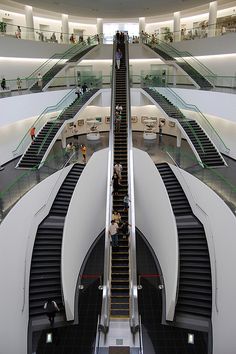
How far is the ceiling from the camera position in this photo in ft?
77.3

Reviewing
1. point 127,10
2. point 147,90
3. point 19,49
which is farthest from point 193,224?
point 127,10

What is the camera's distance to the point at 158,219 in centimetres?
1357

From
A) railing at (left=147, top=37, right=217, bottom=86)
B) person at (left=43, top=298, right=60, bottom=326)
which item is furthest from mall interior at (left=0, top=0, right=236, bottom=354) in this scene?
railing at (left=147, top=37, right=217, bottom=86)

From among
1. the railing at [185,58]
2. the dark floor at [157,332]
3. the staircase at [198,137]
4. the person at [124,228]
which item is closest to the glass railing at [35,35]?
the railing at [185,58]

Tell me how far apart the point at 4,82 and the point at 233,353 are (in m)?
17.8

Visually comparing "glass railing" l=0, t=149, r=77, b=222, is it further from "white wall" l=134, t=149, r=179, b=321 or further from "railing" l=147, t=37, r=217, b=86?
"railing" l=147, t=37, r=217, b=86

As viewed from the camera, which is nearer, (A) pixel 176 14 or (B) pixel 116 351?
(B) pixel 116 351

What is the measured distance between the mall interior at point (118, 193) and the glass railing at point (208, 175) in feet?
0.24

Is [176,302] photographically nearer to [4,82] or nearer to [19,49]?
[4,82]

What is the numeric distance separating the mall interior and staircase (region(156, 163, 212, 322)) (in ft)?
0.15

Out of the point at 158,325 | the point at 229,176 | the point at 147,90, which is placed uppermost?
the point at 147,90

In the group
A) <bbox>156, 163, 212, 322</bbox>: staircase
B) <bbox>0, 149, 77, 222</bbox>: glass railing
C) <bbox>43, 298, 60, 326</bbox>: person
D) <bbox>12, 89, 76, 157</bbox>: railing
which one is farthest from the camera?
<bbox>12, 89, 76, 157</bbox>: railing

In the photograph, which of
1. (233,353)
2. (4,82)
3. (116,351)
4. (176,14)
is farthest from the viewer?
(176,14)

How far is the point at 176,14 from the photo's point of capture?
28.6 meters
